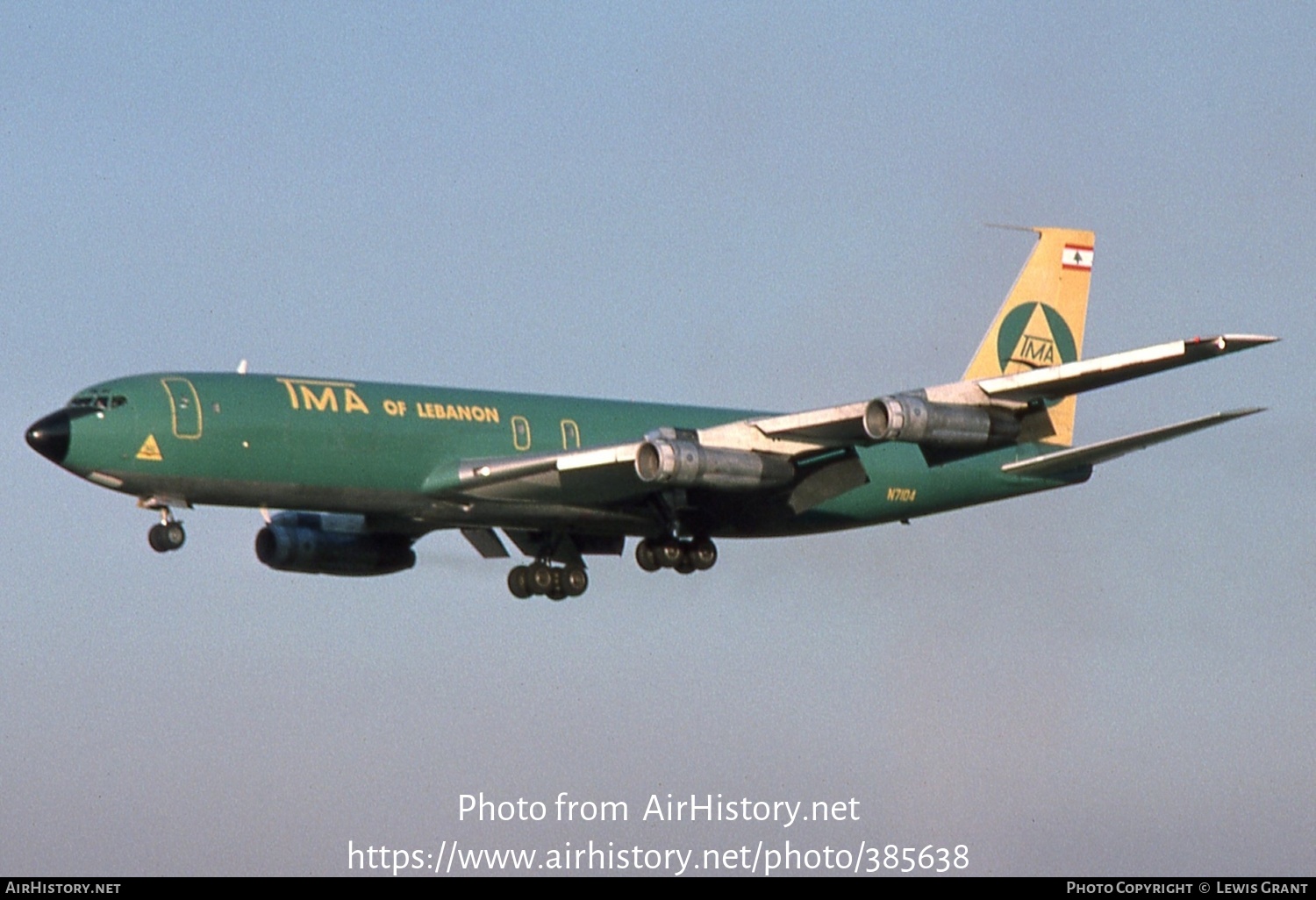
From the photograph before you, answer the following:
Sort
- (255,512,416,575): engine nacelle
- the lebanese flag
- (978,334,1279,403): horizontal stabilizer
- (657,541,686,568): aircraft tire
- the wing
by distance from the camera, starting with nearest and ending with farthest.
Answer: (978,334,1279,403): horizontal stabilizer < the wing < (657,541,686,568): aircraft tire < (255,512,416,575): engine nacelle < the lebanese flag

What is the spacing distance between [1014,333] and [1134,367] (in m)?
15.2

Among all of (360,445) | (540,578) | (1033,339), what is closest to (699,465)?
(360,445)

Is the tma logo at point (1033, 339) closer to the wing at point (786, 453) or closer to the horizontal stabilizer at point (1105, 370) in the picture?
the wing at point (786, 453)

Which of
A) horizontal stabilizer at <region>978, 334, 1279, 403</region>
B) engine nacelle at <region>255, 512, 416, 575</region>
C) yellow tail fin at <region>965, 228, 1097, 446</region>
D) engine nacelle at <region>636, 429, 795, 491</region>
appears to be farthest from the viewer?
yellow tail fin at <region>965, 228, 1097, 446</region>

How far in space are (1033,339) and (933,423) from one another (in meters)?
13.5

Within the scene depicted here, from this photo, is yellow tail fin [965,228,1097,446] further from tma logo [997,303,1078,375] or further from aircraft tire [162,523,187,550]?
aircraft tire [162,523,187,550]

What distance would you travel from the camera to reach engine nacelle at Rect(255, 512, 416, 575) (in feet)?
201

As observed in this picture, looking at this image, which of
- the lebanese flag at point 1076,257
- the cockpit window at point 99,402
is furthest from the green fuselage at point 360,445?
the lebanese flag at point 1076,257

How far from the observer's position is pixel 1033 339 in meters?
65.0

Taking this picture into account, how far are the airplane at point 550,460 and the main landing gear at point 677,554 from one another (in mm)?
48

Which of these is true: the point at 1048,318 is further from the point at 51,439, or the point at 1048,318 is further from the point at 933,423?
the point at 51,439

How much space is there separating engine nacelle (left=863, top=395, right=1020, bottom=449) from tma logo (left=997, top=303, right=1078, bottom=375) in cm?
1136

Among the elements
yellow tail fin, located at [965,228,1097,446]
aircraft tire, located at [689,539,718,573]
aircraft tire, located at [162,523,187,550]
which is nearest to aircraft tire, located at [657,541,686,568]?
aircraft tire, located at [689,539,718,573]

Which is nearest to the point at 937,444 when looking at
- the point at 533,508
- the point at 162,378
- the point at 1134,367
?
the point at 1134,367
